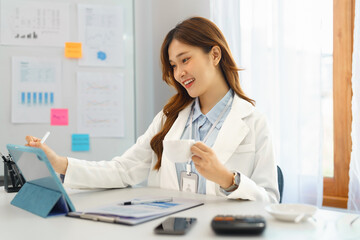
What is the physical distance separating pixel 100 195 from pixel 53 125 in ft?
3.84

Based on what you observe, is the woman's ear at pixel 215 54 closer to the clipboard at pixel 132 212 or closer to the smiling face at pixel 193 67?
the smiling face at pixel 193 67

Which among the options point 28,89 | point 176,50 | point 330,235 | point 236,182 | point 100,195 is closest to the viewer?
point 330,235

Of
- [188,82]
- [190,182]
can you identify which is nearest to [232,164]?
[190,182]

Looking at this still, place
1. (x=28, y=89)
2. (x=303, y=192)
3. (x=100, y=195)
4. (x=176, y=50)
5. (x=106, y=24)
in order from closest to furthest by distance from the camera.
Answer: (x=100, y=195), (x=176, y=50), (x=303, y=192), (x=28, y=89), (x=106, y=24)

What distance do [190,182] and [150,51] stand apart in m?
1.32

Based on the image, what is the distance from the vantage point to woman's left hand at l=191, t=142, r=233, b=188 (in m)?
1.20

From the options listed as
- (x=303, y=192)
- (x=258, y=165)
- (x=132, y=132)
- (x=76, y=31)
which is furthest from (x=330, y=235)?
(x=76, y=31)

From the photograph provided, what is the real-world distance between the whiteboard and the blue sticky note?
0.07 ft

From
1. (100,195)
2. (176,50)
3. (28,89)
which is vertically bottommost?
(100,195)

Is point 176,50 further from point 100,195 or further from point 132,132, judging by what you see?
point 132,132

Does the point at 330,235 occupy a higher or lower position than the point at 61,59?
lower

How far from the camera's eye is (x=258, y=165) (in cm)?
155

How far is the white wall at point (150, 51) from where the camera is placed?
8.81 ft

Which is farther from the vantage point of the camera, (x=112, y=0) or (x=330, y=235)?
(x=112, y=0)
